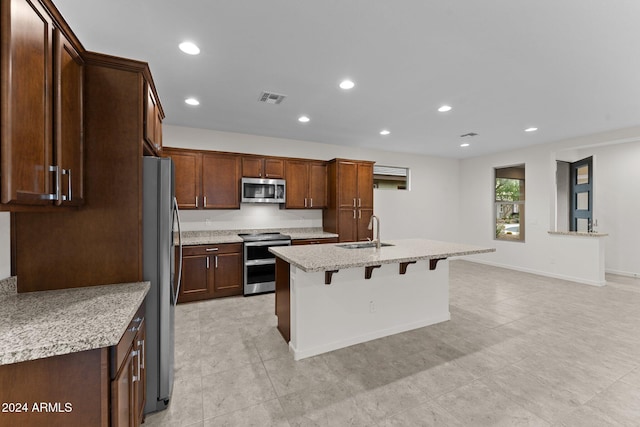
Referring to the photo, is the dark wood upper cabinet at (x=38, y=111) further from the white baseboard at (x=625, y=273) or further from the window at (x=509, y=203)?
the white baseboard at (x=625, y=273)

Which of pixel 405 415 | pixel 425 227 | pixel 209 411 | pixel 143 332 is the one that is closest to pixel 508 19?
pixel 405 415

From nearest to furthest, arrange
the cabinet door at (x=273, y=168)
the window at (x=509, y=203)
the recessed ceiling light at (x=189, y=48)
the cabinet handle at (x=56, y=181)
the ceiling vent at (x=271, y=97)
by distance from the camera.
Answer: the cabinet handle at (x=56, y=181) < the recessed ceiling light at (x=189, y=48) < the ceiling vent at (x=271, y=97) < the cabinet door at (x=273, y=168) < the window at (x=509, y=203)

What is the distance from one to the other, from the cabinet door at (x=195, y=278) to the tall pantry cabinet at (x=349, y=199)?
2343 millimetres

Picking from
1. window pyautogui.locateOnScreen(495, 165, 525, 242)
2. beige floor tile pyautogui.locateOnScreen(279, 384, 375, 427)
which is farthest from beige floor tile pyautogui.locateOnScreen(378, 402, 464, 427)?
window pyautogui.locateOnScreen(495, 165, 525, 242)

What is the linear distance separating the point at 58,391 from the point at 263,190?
3.85 metres

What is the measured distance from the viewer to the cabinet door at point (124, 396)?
114 cm

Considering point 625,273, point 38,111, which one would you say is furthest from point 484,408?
point 625,273

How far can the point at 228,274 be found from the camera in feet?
13.8

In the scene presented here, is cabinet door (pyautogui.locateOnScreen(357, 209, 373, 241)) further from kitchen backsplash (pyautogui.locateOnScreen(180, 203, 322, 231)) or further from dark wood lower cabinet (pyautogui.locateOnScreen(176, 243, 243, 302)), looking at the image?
dark wood lower cabinet (pyautogui.locateOnScreen(176, 243, 243, 302))

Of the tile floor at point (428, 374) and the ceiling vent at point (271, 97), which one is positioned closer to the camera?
the tile floor at point (428, 374)

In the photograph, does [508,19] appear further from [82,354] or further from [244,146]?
[244,146]

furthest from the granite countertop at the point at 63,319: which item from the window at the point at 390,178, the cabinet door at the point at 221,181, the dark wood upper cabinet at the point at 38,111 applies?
the window at the point at 390,178

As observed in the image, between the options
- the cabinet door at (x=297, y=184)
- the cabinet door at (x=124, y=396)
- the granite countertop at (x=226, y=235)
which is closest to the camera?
the cabinet door at (x=124, y=396)

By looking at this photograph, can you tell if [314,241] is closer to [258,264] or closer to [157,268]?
[258,264]
